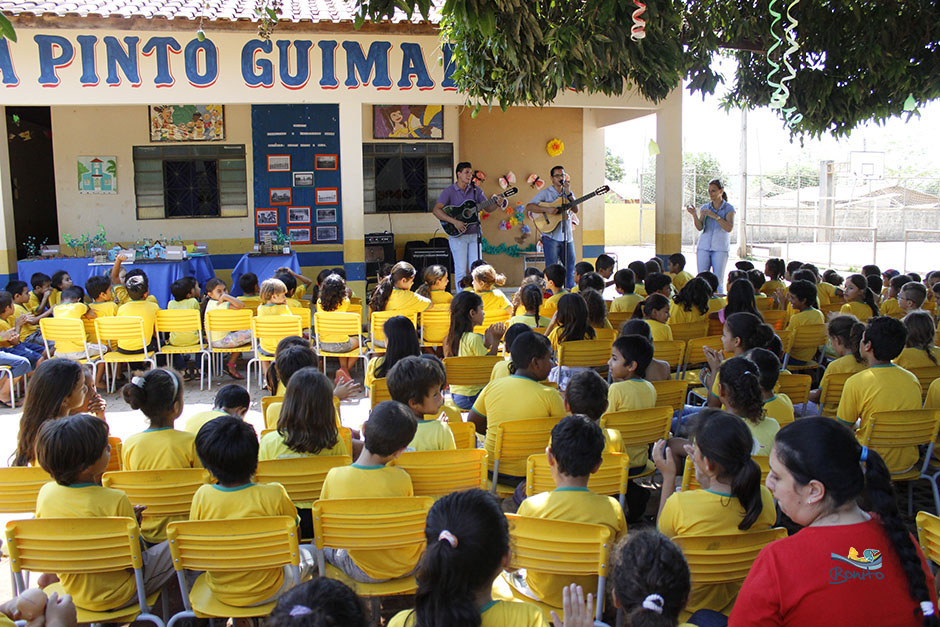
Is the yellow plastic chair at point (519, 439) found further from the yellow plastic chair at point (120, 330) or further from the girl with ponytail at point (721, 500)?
the yellow plastic chair at point (120, 330)

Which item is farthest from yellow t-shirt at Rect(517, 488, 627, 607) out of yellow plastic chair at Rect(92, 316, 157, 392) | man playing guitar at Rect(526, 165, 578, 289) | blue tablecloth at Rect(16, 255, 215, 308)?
→ blue tablecloth at Rect(16, 255, 215, 308)

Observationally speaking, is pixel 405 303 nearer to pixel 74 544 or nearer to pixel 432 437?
pixel 432 437

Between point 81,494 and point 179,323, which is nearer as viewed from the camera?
point 81,494

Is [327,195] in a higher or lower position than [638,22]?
lower

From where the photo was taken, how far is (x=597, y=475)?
131 inches

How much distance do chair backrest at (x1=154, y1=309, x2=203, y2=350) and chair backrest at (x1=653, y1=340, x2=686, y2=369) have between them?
4.21 m

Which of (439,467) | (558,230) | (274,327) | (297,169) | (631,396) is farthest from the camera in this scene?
(297,169)

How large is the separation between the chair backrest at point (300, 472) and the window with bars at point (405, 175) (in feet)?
33.7

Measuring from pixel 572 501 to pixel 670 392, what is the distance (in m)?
1.87

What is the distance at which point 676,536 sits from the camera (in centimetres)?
271

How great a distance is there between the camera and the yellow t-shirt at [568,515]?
9.23 feet

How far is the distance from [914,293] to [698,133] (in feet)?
103

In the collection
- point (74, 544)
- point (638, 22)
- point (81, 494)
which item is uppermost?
point (638, 22)

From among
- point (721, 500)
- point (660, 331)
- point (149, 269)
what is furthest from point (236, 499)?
point (149, 269)
